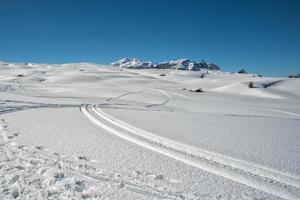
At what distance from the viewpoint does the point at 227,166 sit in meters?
6.12

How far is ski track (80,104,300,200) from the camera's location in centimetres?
502

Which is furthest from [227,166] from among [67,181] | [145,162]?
[67,181]

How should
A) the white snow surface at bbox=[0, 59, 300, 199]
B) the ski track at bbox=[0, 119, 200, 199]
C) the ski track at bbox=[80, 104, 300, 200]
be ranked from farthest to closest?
the ski track at bbox=[80, 104, 300, 200]
the white snow surface at bbox=[0, 59, 300, 199]
the ski track at bbox=[0, 119, 200, 199]

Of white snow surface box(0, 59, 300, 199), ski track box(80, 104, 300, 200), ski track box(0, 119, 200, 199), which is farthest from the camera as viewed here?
ski track box(80, 104, 300, 200)

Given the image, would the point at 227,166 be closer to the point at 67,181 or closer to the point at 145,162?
the point at 145,162

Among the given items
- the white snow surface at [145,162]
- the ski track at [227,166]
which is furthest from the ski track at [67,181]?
the ski track at [227,166]

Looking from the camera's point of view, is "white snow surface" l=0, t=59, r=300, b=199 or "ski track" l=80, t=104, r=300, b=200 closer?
"white snow surface" l=0, t=59, r=300, b=199

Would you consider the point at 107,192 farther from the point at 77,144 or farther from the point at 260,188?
the point at 77,144

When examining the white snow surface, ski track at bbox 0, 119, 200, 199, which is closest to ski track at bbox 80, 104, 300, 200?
the white snow surface

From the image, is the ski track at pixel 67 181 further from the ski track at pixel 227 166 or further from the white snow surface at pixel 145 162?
the ski track at pixel 227 166

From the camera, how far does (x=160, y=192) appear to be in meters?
4.71

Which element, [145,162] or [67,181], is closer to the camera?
[67,181]

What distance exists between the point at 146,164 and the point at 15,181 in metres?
2.54

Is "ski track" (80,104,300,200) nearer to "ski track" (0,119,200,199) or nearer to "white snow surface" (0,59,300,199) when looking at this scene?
"white snow surface" (0,59,300,199)
